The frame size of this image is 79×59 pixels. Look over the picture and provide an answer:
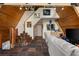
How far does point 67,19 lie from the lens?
147cm

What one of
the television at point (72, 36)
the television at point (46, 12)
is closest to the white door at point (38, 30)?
the television at point (46, 12)

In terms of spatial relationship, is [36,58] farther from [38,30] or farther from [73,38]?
[73,38]

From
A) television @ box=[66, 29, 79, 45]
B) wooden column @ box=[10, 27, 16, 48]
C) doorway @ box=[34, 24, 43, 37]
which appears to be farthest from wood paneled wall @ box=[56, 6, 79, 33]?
wooden column @ box=[10, 27, 16, 48]

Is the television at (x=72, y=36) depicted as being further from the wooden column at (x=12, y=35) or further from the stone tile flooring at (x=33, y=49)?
the wooden column at (x=12, y=35)

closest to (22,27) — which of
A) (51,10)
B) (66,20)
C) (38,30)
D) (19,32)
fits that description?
(19,32)

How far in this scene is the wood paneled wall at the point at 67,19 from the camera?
1.41 m

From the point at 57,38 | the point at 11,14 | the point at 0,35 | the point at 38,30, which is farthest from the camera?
the point at 57,38

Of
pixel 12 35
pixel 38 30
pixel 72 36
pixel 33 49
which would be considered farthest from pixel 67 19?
pixel 12 35

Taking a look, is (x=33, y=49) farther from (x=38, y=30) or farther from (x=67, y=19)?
(x=67, y=19)

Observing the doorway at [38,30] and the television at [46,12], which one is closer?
the television at [46,12]

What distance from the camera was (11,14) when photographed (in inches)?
55.6

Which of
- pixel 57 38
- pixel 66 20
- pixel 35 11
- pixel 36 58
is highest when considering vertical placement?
pixel 35 11

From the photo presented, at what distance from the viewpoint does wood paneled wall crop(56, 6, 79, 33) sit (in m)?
1.41

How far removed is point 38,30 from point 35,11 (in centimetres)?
22
